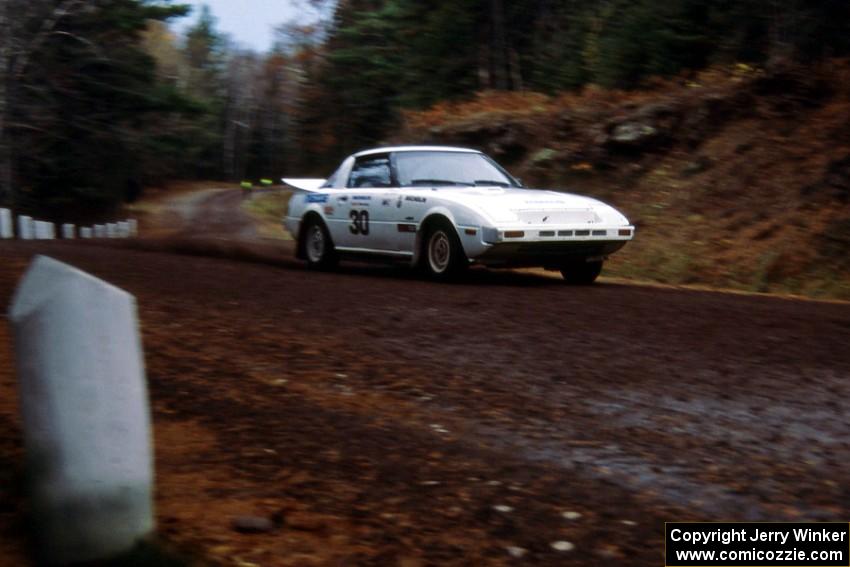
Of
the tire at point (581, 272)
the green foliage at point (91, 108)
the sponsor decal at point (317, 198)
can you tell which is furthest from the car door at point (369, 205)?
the green foliage at point (91, 108)

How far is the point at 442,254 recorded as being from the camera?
11.5 m

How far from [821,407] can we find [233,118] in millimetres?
109823

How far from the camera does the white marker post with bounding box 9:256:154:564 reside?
11.3ft

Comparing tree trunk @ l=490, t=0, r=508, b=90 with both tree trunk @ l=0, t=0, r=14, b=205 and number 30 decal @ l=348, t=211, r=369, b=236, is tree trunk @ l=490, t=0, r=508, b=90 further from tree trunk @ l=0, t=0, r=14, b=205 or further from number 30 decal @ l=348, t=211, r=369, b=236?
number 30 decal @ l=348, t=211, r=369, b=236

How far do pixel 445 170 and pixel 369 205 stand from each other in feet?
3.18

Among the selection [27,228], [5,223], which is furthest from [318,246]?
[27,228]

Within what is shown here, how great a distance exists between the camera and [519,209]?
10867 mm

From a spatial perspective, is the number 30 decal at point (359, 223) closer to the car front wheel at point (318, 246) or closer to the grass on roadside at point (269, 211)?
the car front wheel at point (318, 246)

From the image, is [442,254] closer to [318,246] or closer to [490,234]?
[490,234]

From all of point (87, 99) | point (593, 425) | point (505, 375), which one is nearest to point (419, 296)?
point (505, 375)

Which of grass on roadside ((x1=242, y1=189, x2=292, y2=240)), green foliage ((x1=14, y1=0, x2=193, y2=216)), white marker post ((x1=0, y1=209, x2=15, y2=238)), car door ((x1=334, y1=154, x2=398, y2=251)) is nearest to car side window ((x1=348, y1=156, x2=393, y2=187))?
car door ((x1=334, y1=154, x2=398, y2=251))

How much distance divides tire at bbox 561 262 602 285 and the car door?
195cm

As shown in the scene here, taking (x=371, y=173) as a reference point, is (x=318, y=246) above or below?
below

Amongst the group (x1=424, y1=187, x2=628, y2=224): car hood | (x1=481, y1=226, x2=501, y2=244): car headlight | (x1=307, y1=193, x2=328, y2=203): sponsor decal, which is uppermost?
(x1=307, y1=193, x2=328, y2=203): sponsor decal
